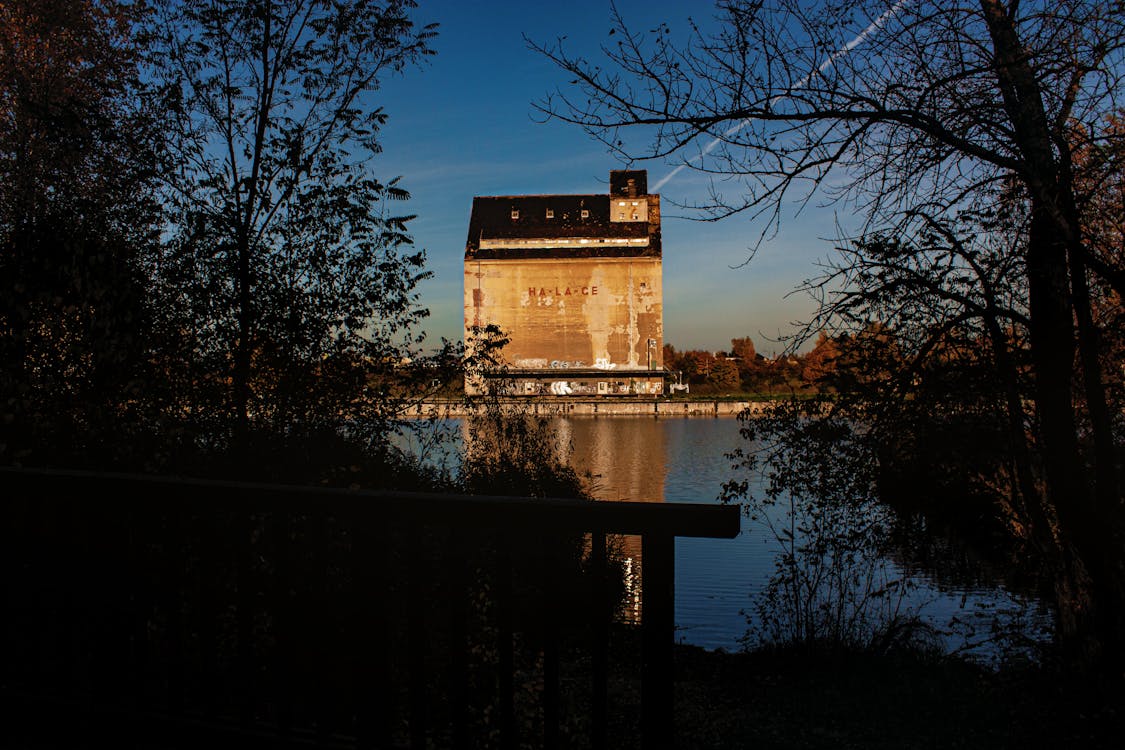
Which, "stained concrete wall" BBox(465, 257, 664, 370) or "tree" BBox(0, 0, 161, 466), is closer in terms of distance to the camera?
"tree" BBox(0, 0, 161, 466)

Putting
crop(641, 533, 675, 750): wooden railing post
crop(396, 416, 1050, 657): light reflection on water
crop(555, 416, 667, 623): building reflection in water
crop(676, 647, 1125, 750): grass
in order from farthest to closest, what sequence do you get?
1. crop(555, 416, 667, 623): building reflection in water
2. crop(396, 416, 1050, 657): light reflection on water
3. crop(676, 647, 1125, 750): grass
4. crop(641, 533, 675, 750): wooden railing post

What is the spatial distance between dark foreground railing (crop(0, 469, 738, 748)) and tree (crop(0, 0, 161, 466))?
1.72 meters

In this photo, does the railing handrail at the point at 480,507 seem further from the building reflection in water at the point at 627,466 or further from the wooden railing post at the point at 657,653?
the building reflection in water at the point at 627,466

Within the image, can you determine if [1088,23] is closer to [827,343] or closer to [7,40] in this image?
[827,343]

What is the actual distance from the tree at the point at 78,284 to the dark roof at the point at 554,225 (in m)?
52.1

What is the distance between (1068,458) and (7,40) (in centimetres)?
1430

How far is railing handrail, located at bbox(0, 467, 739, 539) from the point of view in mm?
2357

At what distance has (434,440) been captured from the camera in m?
8.39

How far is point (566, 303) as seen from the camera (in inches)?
2437

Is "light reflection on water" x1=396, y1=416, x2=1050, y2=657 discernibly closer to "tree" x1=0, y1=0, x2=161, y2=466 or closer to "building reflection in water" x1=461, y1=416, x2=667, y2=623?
"building reflection in water" x1=461, y1=416, x2=667, y2=623

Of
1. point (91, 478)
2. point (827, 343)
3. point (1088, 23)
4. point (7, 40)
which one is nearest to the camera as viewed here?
point (91, 478)

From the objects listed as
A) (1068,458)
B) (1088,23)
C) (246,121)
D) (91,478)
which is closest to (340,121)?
(246,121)

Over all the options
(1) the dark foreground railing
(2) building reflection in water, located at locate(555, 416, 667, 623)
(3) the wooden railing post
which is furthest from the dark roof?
(3) the wooden railing post

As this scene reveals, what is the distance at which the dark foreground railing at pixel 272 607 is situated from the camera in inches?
98.9
